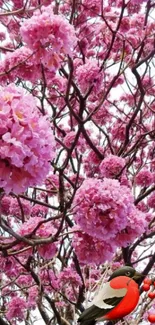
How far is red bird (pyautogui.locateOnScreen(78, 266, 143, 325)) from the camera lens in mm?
2150

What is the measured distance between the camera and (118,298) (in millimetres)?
2125

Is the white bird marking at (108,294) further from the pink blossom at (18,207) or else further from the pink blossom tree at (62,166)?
the pink blossom at (18,207)

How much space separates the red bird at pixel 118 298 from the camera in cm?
215

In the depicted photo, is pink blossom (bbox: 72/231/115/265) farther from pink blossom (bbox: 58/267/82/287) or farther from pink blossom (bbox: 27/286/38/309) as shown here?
pink blossom (bbox: 27/286/38/309)

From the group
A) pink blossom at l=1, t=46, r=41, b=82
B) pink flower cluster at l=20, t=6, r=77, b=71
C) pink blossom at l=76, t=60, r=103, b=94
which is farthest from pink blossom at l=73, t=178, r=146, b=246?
pink blossom at l=76, t=60, r=103, b=94

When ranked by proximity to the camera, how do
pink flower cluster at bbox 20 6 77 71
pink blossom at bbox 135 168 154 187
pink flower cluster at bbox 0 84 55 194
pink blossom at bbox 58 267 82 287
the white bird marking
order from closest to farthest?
pink flower cluster at bbox 0 84 55 194, the white bird marking, pink flower cluster at bbox 20 6 77 71, pink blossom at bbox 58 267 82 287, pink blossom at bbox 135 168 154 187

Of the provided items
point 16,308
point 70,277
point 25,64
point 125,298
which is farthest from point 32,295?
point 125,298

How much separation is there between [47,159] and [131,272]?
0.81 metres

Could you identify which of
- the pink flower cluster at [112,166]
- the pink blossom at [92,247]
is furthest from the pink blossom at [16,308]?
the pink blossom at [92,247]

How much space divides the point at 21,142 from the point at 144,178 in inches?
169

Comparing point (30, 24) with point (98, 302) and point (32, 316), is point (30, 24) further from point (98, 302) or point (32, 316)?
point (32, 316)

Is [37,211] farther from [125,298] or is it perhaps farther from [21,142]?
[21,142]

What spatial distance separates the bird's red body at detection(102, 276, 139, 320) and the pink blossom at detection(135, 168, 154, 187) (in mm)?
3530

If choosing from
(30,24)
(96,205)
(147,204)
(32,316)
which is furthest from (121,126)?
(96,205)
